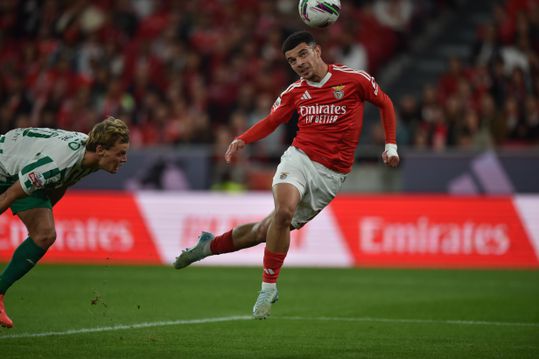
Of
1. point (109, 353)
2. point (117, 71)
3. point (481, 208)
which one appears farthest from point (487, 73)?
point (109, 353)

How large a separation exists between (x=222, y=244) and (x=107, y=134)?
1.84m

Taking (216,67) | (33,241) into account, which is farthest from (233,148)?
(216,67)

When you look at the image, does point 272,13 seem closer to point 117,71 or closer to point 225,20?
point 225,20

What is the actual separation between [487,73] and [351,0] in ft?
16.5

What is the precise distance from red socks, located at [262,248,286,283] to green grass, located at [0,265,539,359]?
53 centimetres

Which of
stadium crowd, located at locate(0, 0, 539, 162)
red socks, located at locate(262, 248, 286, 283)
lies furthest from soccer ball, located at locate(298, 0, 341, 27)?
stadium crowd, located at locate(0, 0, 539, 162)

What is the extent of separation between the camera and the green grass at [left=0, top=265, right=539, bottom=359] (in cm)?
787

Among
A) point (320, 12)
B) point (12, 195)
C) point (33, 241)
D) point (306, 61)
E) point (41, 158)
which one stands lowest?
point (33, 241)

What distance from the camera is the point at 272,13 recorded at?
21625 mm

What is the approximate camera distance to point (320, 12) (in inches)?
351

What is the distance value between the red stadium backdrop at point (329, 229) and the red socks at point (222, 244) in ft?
23.9

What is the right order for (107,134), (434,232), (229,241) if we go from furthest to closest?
(434,232), (229,241), (107,134)

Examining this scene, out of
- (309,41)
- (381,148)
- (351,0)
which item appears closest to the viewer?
(309,41)

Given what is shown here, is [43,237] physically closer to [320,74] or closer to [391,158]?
[320,74]
